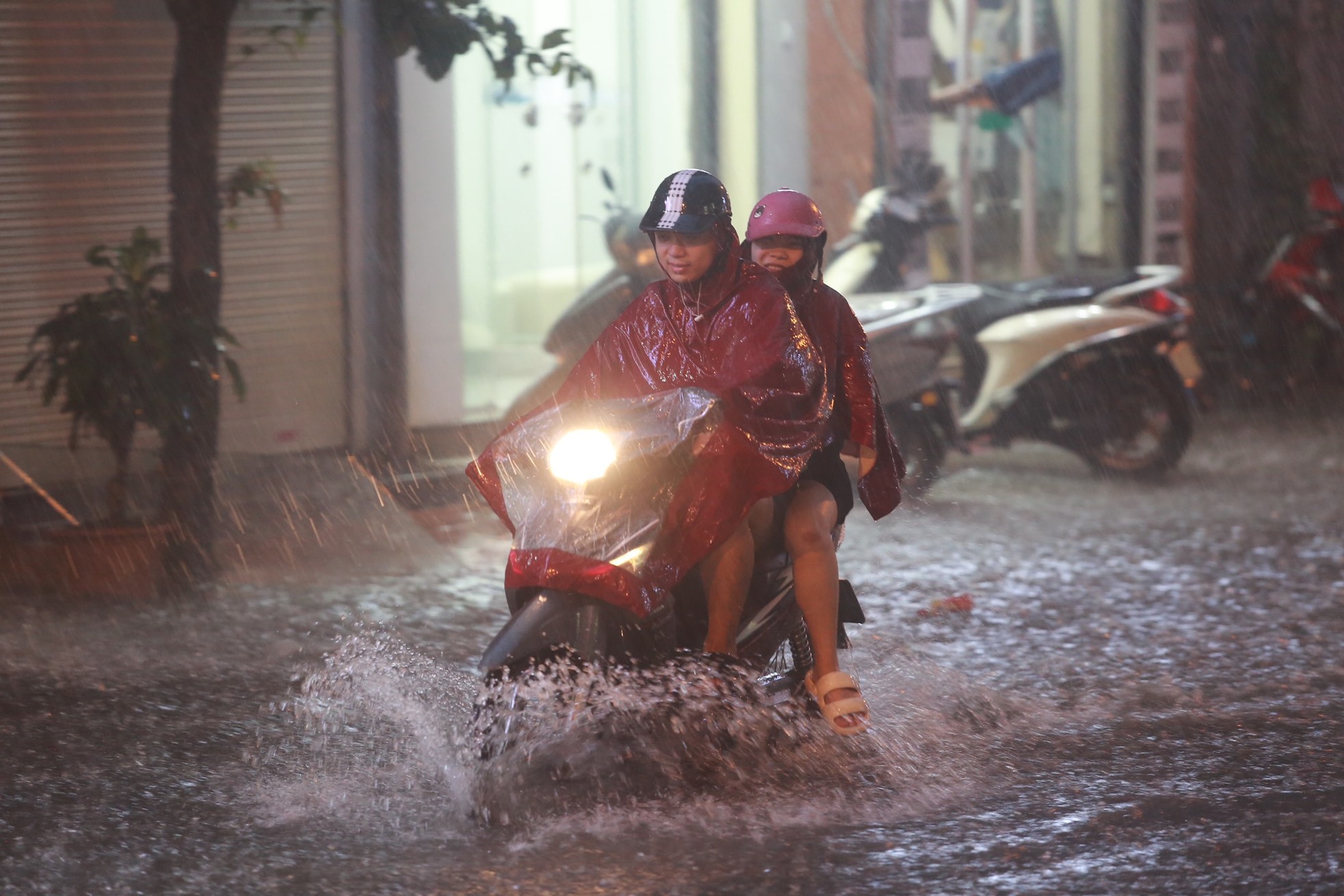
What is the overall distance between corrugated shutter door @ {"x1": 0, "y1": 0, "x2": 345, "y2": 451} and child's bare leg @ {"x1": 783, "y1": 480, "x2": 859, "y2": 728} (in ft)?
15.5

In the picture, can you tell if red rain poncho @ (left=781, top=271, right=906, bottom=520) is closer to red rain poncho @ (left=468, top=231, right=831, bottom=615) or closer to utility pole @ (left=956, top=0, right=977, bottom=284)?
red rain poncho @ (left=468, top=231, right=831, bottom=615)

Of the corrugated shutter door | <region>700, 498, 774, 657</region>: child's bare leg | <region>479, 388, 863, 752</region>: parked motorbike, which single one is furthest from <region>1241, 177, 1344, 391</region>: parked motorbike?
<region>479, 388, 863, 752</region>: parked motorbike

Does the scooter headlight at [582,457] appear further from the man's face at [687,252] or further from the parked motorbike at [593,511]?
the man's face at [687,252]

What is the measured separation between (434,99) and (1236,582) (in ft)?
Answer: 19.3

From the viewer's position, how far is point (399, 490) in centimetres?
870

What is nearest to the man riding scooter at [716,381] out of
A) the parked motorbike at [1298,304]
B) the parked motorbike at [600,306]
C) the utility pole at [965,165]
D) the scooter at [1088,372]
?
the parked motorbike at [600,306]

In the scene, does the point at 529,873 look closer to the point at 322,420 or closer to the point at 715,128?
the point at 322,420

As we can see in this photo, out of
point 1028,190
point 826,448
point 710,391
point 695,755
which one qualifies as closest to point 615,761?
point 695,755

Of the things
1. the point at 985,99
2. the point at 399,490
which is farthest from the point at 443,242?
the point at 985,99

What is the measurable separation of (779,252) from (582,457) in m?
0.98

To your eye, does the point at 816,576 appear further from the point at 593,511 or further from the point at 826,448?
the point at 593,511

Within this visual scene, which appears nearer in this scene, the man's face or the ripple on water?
the ripple on water

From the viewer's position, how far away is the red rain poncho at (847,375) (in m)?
4.58

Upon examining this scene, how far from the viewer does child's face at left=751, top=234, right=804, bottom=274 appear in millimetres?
4578
